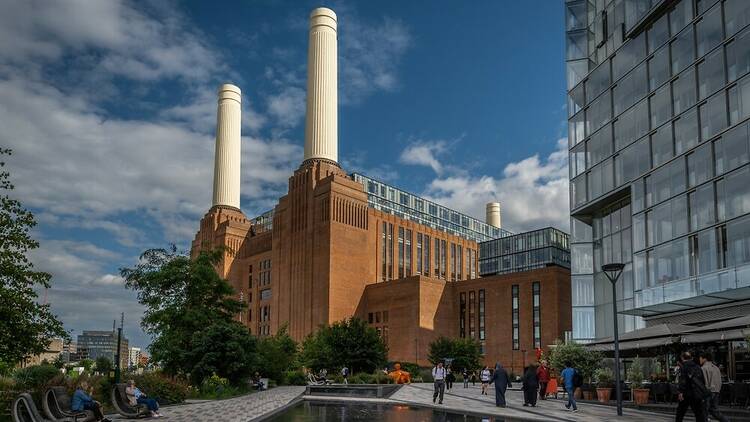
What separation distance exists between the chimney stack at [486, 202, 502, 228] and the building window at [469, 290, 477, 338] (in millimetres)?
61390

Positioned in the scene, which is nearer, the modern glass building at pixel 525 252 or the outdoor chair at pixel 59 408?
the outdoor chair at pixel 59 408

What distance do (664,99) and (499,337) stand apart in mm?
55860

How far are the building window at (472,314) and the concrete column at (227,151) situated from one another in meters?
45.4

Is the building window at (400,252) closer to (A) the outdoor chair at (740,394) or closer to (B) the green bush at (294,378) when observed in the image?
(B) the green bush at (294,378)

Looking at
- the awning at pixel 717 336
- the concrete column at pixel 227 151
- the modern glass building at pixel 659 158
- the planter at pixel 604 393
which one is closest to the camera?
the awning at pixel 717 336

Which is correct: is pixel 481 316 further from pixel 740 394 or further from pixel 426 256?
pixel 740 394

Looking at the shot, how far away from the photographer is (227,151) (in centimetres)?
11712

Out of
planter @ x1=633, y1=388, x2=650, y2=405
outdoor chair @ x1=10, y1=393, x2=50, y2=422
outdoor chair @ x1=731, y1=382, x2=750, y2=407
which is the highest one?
outdoor chair @ x1=10, y1=393, x2=50, y2=422

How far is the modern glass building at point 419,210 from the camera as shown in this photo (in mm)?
107562

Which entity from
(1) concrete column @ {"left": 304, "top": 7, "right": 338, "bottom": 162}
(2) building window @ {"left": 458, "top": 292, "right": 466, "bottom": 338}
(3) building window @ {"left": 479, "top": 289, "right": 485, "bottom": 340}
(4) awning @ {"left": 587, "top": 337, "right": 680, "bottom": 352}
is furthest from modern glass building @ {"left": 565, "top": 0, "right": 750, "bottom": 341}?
(1) concrete column @ {"left": 304, "top": 7, "right": 338, "bottom": 162}

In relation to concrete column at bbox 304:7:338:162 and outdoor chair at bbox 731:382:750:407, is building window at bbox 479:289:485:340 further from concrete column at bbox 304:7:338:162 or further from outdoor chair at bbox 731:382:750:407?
outdoor chair at bbox 731:382:750:407

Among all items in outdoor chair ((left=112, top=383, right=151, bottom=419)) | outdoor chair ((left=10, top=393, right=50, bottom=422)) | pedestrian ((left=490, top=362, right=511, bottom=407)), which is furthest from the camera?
pedestrian ((left=490, top=362, right=511, bottom=407))

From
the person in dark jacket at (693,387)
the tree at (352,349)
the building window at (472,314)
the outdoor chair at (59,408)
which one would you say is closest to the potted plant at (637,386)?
the person in dark jacket at (693,387)

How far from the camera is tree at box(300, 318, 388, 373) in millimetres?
55938
